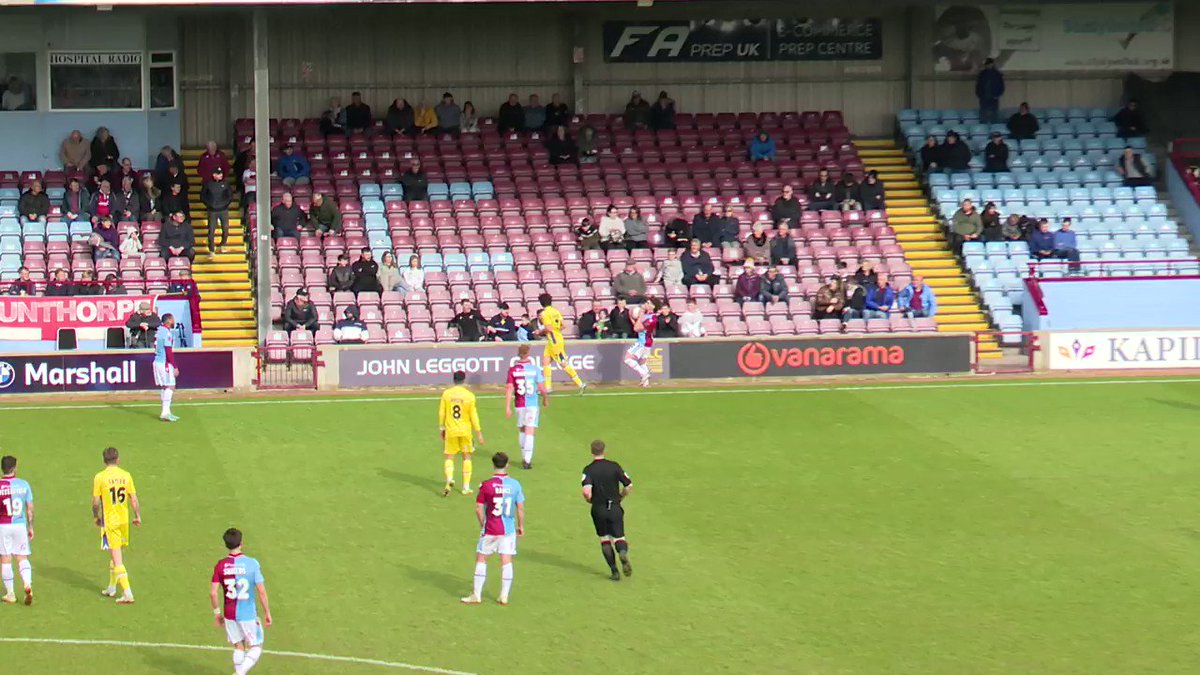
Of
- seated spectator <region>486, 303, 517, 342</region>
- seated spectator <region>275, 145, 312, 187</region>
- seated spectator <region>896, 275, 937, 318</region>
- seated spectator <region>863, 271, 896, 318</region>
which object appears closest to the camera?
seated spectator <region>486, 303, 517, 342</region>

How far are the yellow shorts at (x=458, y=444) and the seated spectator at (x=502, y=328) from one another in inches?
398

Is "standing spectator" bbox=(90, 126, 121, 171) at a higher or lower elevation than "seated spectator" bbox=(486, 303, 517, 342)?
higher

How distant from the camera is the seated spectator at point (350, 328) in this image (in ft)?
112

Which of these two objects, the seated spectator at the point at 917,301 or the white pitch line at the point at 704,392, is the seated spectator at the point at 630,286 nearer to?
the white pitch line at the point at 704,392

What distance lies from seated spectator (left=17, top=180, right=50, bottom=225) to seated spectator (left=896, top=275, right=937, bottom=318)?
1734 cm

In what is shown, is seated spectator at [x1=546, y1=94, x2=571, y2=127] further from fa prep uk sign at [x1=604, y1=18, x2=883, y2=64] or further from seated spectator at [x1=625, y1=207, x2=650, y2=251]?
seated spectator at [x1=625, y1=207, x2=650, y2=251]

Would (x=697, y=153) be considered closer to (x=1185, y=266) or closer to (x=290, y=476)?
(x=1185, y=266)

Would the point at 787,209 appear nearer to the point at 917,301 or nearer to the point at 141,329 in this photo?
the point at 917,301

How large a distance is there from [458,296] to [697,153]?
8678mm

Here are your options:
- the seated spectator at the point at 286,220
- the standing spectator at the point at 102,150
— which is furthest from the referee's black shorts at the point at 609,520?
the standing spectator at the point at 102,150

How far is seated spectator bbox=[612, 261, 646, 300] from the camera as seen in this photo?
35.8m

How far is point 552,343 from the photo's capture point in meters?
30.8

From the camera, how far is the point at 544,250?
3797 cm

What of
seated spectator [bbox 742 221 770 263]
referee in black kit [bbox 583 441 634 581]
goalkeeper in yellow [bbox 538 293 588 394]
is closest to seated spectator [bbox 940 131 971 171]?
seated spectator [bbox 742 221 770 263]
